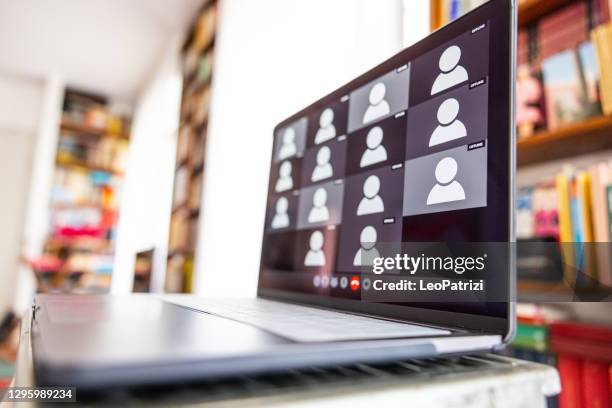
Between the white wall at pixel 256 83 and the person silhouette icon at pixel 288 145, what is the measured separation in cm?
38

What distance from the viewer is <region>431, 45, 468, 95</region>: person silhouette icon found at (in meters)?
0.47

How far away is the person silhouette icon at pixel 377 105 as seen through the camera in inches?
22.8

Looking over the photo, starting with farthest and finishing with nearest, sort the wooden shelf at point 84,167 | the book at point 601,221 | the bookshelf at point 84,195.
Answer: the wooden shelf at point 84,167
the bookshelf at point 84,195
the book at point 601,221

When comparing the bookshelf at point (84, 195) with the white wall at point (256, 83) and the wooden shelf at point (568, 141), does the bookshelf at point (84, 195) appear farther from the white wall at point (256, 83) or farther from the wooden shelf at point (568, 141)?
the wooden shelf at point (568, 141)

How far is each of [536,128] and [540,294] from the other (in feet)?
1.45

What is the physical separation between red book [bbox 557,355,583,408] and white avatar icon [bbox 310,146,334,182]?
0.64 meters

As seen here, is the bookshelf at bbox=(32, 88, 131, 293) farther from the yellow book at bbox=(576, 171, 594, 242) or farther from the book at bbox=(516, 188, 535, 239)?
the yellow book at bbox=(576, 171, 594, 242)

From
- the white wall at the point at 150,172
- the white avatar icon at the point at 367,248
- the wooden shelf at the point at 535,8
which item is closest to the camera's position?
the white avatar icon at the point at 367,248

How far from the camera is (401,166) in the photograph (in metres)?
0.53

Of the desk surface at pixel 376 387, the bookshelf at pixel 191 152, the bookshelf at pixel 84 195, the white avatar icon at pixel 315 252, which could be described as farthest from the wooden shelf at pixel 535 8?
the bookshelf at pixel 84 195

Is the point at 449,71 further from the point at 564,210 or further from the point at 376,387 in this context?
the point at 564,210

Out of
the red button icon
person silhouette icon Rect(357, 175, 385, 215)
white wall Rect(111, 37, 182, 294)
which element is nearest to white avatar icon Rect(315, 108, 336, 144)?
person silhouette icon Rect(357, 175, 385, 215)

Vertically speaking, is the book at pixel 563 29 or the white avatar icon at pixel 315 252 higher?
the book at pixel 563 29

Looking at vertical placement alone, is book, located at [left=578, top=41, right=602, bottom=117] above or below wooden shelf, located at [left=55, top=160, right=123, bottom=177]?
below
